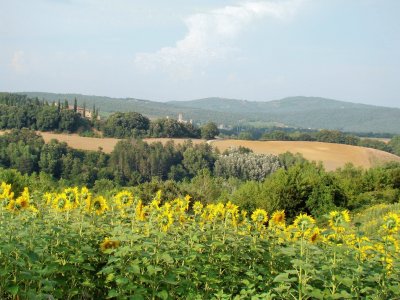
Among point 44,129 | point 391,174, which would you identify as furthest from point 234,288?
point 44,129

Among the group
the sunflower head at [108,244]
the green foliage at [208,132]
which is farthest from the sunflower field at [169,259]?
the green foliage at [208,132]

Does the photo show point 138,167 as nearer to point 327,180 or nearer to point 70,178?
point 70,178

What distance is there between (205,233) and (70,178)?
63158 millimetres

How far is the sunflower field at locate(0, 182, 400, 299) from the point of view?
4051mm

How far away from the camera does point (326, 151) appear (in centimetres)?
8244

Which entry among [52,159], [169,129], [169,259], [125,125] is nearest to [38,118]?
[125,125]

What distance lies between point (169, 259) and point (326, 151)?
81496 millimetres

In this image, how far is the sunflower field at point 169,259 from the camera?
13.3ft

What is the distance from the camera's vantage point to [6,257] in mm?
3926

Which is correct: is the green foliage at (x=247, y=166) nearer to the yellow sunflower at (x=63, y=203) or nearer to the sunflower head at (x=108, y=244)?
the yellow sunflower at (x=63, y=203)

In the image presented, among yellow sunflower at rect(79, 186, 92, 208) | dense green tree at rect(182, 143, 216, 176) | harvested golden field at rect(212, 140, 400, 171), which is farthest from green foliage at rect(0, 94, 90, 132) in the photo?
yellow sunflower at rect(79, 186, 92, 208)

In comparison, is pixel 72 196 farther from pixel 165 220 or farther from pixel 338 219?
pixel 338 219

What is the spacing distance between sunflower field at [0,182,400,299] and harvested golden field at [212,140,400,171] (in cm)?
6857

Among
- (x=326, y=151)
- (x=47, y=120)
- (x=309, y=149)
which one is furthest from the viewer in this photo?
(x=47, y=120)
